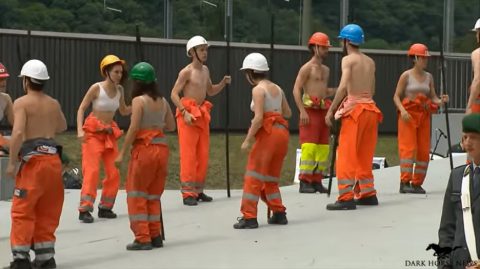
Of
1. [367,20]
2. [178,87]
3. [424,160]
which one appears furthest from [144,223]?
[367,20]

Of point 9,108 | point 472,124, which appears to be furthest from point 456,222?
point 9,108

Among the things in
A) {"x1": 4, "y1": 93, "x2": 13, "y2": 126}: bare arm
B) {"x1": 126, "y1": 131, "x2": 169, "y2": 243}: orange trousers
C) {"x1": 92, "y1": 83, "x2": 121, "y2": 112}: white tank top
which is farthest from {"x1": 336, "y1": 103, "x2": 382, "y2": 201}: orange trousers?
{"x1": 4, "y1": 93, "x2": 13, "y2": 126}: bare arm

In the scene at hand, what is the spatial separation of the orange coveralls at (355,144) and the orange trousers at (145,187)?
2681mm

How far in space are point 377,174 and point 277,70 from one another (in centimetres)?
867

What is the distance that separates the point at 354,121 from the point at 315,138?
6.04 ft

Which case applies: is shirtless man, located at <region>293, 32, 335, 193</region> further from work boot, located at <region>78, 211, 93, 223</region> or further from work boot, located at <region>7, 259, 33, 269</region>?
work boot, located at <region>7, 259, 33, 269</region>

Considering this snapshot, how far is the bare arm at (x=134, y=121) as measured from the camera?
10.9 m

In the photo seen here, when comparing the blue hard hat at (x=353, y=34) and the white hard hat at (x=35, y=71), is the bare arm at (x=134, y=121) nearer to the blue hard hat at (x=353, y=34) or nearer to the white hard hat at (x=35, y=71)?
the white hard hat at (x=35, y=71)

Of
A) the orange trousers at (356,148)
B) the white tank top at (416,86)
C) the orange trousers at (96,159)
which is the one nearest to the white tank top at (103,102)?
the orange trousers at (96,159)

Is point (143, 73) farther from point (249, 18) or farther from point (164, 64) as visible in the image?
point (249, 18)

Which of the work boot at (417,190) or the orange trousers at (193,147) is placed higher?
the orange trousers at (193,147)

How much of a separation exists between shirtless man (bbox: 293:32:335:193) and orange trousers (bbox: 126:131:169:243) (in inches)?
153

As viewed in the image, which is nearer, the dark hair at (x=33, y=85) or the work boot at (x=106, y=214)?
the dark hair at (x=33, y=85)

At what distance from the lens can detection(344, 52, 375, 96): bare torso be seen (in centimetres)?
1308
